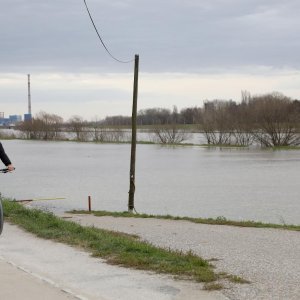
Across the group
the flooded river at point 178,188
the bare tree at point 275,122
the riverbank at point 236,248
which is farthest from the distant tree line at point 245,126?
the riverbank at point 236,248

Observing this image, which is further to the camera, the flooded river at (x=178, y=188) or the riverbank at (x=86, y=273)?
the flooded river at (x=178, y=188)

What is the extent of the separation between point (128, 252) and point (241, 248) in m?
2.23

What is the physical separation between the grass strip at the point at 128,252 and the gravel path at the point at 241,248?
43 cm

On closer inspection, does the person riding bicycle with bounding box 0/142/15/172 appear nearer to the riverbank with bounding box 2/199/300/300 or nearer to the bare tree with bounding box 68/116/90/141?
the riverbank with bounding box 2/199/300/300

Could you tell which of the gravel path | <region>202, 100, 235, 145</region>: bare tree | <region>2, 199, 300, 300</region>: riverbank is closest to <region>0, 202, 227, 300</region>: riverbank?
<region>2, 199, 300, 300</region>: riverbank

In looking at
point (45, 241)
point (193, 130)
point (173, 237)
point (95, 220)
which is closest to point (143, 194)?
point (95, 220)

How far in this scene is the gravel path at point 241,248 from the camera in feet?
19.9

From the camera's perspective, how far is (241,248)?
9.22 metres

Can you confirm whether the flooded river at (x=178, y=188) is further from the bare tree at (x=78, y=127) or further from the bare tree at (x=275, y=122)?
the bare tree at (x=78, y=127)

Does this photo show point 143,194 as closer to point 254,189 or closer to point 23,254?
point 254,189

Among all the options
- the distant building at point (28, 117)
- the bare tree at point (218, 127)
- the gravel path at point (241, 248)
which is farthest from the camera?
the distant building at point (28, 117)

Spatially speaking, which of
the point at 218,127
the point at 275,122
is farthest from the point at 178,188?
the point at 218,127

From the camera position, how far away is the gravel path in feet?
19.9

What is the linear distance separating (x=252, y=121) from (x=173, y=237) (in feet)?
210
